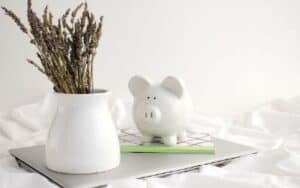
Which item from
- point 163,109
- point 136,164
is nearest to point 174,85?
point 163,109

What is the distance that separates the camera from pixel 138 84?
954 mm

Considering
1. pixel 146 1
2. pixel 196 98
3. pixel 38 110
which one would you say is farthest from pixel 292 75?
pixel 38 110

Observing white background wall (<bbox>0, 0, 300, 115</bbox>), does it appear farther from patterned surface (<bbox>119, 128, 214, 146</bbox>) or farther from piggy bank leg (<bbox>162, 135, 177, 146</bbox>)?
piggy bank leg (<bbox>162, 135, 177, 146</bbox>)

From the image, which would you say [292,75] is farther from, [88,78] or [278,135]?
[88,78]

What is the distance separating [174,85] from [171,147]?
0.42ft

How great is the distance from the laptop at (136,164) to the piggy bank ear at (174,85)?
129mm

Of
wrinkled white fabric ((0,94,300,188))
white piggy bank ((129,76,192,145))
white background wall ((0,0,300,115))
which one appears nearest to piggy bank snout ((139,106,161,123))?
white piggy bank ((129,76,192,145))

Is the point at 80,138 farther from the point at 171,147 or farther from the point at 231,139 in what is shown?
the point at 231,139

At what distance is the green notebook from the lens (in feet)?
2.93

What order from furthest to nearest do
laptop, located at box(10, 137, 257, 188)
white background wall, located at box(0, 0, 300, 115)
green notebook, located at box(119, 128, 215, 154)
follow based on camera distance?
white background wall, located at box(0, 0, 300, 115) → green notebook, located at box(119, 128, 215, 154) → laptop, located at box(10, 137, 257, 188)

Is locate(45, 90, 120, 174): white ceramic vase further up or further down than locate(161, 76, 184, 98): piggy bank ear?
further down

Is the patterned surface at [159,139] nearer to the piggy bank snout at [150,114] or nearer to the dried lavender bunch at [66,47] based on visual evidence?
the piggy bank snout at [150,114]

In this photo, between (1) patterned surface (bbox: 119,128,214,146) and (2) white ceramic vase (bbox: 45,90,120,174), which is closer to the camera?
(2) white ceramic vase (bbox: 45,90,120,174)

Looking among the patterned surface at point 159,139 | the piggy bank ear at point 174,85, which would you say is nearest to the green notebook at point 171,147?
the patterned surface at point 159,139
